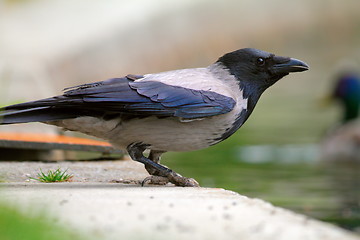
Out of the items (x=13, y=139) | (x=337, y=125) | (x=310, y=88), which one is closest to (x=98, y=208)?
(x=13, y=139)

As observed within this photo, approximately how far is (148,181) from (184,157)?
6.18m

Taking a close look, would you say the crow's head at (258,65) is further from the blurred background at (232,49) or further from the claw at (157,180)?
the blurred background at (232,49)

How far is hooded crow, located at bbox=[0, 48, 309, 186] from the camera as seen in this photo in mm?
5836

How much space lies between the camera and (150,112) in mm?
5820

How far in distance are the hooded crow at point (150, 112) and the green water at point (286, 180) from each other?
5.47ft

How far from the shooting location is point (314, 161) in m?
13.2

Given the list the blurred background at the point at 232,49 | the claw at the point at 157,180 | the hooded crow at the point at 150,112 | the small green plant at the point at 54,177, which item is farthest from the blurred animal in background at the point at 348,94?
the small green plant at the point at 54,177

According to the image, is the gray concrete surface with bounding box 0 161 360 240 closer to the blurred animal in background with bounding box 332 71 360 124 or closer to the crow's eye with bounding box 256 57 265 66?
the crow's eye with bounding box 256 57 265 66

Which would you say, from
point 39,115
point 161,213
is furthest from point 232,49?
point 161,213

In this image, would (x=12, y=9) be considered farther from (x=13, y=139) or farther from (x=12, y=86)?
(x=13, y=139)

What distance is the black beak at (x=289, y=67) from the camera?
253 inches

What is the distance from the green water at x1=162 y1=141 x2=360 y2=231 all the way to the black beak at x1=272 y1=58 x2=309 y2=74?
141cm

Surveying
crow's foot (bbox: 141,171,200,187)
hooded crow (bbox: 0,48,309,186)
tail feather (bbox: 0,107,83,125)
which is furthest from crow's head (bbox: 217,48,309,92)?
tail feather (bbox: 0,107,83,125)

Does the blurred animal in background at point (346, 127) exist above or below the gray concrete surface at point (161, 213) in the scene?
above
